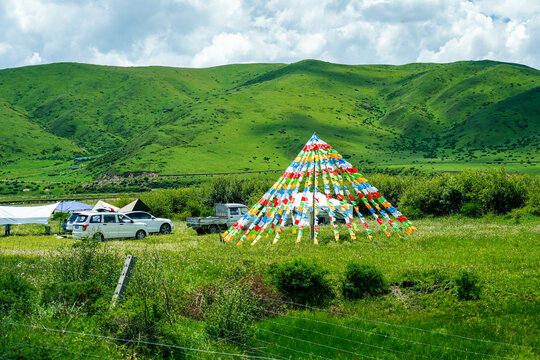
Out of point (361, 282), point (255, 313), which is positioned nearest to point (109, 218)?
point (361, 282)

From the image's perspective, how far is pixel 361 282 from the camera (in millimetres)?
12125

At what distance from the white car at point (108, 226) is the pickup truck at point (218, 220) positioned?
134 inches

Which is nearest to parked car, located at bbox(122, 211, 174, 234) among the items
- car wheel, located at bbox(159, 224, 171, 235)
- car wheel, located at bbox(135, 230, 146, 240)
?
car wheel, located at bbox(159, 224, 171, 235)

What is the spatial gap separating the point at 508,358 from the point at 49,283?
30.2ft

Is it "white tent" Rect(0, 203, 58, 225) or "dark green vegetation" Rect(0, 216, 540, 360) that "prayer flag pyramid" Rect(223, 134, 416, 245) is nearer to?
"dark green vegetation" Rect(0, 216, 540, 360)

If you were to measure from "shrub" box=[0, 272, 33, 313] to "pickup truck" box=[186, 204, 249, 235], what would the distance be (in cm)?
1935

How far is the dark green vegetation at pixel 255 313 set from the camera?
280 inches

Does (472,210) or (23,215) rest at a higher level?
(23,215)

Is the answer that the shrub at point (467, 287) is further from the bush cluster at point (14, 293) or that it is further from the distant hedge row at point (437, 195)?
the distant hedge row at point (437, 195)

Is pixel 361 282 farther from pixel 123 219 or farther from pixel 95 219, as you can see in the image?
pixel 123 219

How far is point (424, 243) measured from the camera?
2022 centimetres

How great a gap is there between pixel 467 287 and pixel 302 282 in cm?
450

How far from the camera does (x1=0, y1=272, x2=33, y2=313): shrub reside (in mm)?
8333

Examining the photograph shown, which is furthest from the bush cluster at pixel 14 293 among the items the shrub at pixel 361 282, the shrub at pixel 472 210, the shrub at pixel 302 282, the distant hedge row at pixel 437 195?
the shrub at pixel 472 210
